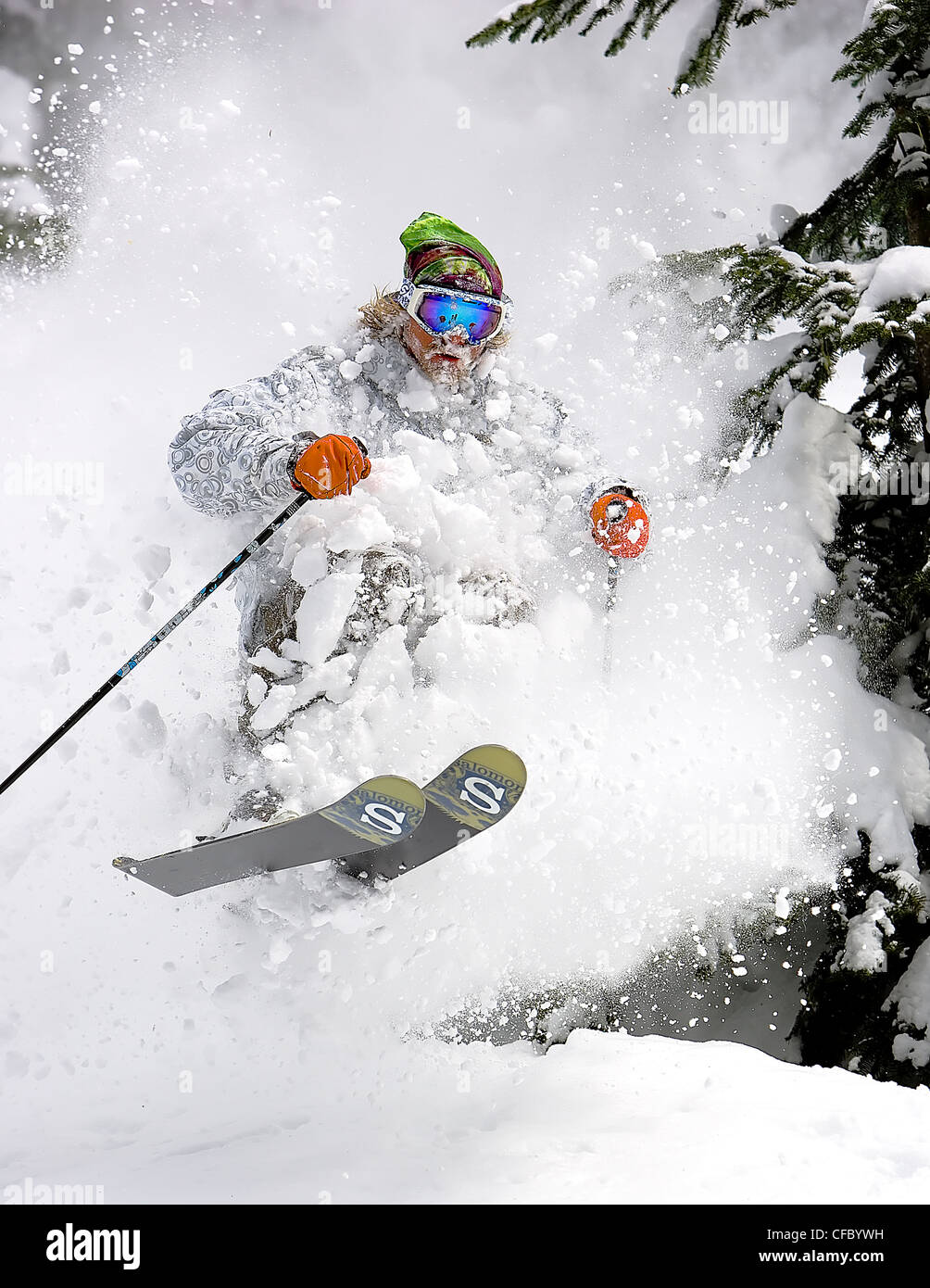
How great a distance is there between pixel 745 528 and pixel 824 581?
483 millimetres

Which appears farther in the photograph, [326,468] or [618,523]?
[618,523]

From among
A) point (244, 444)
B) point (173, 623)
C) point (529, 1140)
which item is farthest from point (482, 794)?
point (244, 444)

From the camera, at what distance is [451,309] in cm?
332

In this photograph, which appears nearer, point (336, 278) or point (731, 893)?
point (731, 893)

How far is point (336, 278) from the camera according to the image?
16.5 feet

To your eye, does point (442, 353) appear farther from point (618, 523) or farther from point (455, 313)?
point (618, 523)

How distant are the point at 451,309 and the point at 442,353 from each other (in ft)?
0.58

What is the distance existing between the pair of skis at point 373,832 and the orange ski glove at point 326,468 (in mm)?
996

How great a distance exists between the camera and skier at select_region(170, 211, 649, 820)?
9.98 feet

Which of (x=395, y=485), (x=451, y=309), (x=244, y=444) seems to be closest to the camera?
(x=244, y=444)

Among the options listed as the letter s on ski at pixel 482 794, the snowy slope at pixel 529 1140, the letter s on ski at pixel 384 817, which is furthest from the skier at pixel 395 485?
the snowy slope at pixel 529 1140

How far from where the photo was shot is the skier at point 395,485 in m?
3.04
